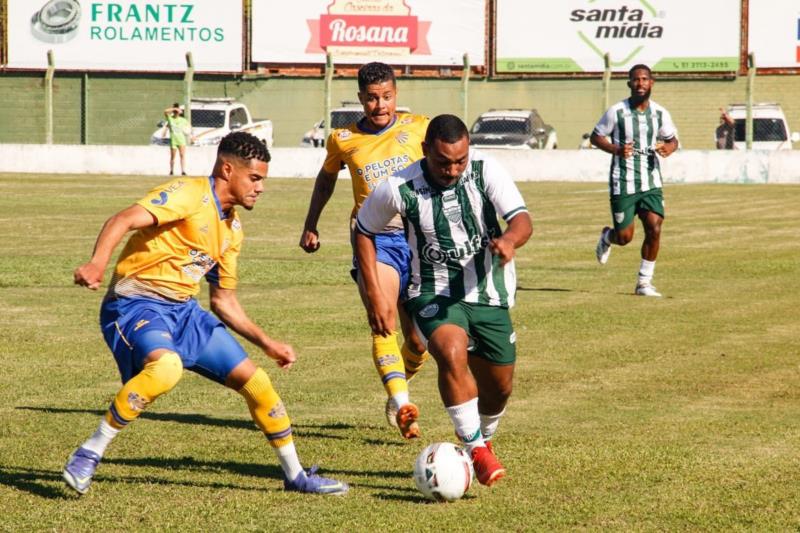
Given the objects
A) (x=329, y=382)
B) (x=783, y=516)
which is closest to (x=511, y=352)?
(x=783, y=516)

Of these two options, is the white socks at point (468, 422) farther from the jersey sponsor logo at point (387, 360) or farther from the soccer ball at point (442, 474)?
the jersey sponsor logo at point (387, 360)

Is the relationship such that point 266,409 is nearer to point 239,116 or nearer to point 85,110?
point 239,116

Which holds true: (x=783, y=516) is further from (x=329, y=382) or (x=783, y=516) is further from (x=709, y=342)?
(x=709, y=342)

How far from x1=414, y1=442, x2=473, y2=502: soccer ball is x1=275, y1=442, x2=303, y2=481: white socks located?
0.57m

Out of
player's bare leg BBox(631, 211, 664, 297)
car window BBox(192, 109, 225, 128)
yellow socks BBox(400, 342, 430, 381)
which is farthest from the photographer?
car window BBox(192, 109, 225, 128)

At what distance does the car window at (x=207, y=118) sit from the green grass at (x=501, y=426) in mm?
25426

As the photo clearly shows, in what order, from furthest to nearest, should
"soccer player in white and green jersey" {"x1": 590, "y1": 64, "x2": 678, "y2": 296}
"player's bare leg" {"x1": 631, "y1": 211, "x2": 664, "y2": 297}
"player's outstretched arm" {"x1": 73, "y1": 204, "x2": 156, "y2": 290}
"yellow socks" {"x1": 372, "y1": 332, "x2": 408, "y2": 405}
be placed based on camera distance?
"soccer player in white and green jersey" {"x1": 590, "y1": 64, "x2": 678, "y2": 296} → "player's bare leg" {"x1": 631, "y1": 211, "x2": 664, "y2": 297} → "yellow socks" {"x1": 372, "y1": 332, "x2": 408, "y2": 405} → "player's outstretched arm" {"x1": 73, "y1": 204, "x2": 156, "y2": 290}

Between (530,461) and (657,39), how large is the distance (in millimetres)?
41193

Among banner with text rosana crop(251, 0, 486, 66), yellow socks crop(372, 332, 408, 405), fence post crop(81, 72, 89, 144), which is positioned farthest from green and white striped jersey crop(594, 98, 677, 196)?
fence post crop(81, 72, 89, 144)

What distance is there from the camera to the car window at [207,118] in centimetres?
4284

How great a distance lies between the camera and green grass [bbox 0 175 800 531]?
624cm

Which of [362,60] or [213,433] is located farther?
[362,60]

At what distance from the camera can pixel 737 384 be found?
9656 millimetres

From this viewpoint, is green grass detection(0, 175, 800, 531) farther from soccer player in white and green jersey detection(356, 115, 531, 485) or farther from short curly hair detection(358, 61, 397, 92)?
short curly hair detection(358, 61, 397, 92)
